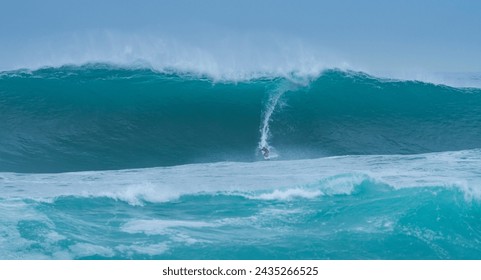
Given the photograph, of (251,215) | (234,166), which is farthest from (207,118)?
→ (251,215)

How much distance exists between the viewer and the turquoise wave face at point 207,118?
11.2 meters

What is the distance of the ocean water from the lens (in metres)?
5.53

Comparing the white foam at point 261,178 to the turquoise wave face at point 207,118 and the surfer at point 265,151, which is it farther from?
the turquoise wave face at point 207,118

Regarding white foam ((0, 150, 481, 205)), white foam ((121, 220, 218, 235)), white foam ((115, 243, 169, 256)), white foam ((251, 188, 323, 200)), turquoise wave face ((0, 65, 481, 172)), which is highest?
turquoise wave face ((0, 65, 481, 172))

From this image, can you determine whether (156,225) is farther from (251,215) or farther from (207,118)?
(207,118)

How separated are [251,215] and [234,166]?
352 centimetres

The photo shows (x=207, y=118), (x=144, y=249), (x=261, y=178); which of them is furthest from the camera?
(x=207, y=118)

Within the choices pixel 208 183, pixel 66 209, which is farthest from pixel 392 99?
pixel 66 209

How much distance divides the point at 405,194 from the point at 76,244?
12.7 feet

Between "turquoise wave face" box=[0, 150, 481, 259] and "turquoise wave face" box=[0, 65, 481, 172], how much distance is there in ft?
6.93

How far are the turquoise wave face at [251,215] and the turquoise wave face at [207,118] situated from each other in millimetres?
2112

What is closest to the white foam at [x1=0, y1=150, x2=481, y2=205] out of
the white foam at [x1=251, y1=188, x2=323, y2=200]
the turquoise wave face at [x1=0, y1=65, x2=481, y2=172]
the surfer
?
the white foam at [x1=251, y1=188, x2=323, y2=200]

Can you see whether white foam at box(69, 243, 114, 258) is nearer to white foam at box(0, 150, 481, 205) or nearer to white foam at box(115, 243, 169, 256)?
white foam at box(115, 243, 169, 256)

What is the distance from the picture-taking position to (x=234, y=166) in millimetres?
9859
